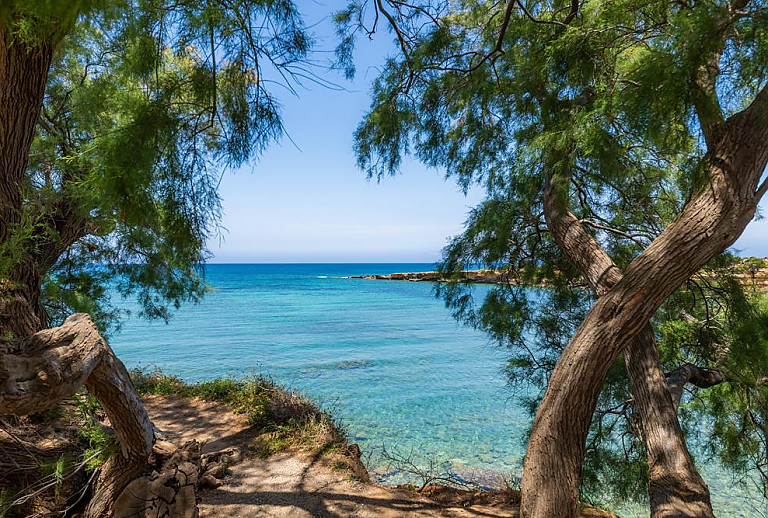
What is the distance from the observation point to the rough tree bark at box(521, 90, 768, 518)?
1.99m

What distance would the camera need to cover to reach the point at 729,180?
201 centimetres

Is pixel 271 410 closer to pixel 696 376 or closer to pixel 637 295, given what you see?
pixel 637 295

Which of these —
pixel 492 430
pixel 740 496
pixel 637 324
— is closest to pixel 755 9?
pixel 637 324

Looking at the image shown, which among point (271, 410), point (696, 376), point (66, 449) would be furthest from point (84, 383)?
point (696, 376)

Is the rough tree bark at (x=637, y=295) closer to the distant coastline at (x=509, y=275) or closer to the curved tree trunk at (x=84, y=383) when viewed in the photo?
the distant coastline at (x=509, y=275)

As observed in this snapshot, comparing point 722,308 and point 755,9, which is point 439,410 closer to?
point 722,308

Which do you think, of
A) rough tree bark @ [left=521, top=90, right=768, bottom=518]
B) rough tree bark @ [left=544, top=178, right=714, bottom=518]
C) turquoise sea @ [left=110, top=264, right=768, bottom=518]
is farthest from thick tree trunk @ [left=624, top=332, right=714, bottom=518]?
turquoise sea @ [left=110, top=264, right=768, bottom=518]

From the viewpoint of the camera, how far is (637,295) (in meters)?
2.26

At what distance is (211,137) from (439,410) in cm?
670

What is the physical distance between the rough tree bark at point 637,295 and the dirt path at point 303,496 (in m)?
1.36

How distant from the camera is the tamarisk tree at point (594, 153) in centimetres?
186

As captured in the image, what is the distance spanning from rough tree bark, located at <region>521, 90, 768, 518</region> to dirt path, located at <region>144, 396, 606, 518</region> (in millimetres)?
1359

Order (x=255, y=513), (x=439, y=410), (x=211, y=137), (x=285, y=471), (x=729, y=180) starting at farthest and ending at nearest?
(x=439, y=410) → (x=285, y=471) → (x=255, y=513) → (x=211, y=137) → (x=729, y=180)

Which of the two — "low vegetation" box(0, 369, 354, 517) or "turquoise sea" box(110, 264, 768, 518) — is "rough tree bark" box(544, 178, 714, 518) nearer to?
"turquoise sea" box(110, 264, 768, 518)
